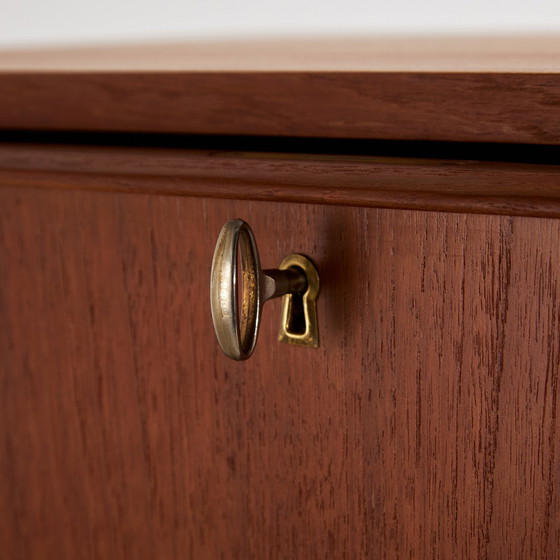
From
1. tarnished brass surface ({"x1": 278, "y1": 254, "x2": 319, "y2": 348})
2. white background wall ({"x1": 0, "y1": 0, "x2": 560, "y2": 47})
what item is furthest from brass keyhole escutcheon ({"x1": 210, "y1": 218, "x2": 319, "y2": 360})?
white background wall ({"x1": 0, "y1": 0, "x2": 560, "y2": 47})

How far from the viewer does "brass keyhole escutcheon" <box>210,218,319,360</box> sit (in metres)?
0.23

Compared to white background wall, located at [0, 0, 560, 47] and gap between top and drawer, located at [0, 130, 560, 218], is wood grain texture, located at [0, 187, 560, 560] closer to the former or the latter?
gap between top and drawer, located at [0, 130, 560, 218]

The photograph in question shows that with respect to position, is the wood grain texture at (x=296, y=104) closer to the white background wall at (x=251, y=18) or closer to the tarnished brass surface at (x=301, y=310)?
the tarnished brass surface at (x=301, y=310)

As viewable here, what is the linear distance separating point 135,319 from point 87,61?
0.41ft

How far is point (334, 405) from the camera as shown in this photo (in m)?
0.27

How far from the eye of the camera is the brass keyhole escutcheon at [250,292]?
23 cm

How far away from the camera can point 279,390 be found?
0.92 feet

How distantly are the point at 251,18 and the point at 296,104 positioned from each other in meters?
0.47

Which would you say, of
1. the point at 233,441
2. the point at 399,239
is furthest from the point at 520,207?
the point at 233,441

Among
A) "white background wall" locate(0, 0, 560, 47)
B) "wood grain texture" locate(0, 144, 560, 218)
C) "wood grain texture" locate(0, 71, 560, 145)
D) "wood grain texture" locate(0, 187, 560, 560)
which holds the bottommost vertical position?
"wood grain texture" locate(0, 187, 560, 560)

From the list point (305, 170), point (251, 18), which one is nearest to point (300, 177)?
point (305, 170)

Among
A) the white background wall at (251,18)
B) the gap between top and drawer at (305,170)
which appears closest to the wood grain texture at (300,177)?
the gap between top and drawer at (305,170)

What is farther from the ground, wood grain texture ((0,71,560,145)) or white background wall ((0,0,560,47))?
white background wall ((0,0,560,47))

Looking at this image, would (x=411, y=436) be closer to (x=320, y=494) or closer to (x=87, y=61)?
(x=320, y=494)
